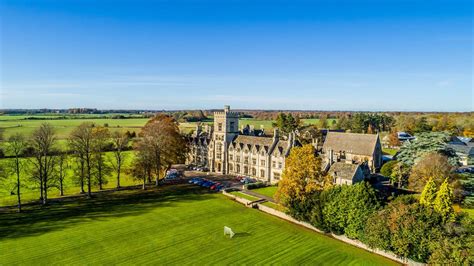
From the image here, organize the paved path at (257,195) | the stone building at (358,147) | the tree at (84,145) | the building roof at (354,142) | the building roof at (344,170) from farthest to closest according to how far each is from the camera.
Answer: the building roof at (354,142)
the stone building at (358,147)
the tree at (84,145)
the paved path at (257,195)
the building roof at (344,170)

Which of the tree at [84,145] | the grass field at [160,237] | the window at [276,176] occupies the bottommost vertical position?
the grass field at [160,237]

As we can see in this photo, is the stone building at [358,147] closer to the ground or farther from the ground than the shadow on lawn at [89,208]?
farther from the ground

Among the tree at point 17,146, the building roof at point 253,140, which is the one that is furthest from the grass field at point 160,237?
the building roof at point 253,140

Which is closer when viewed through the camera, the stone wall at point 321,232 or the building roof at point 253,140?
the stone wall at point 321,232

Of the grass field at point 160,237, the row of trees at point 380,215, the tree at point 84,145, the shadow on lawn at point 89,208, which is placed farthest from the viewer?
the tree at point 84,145

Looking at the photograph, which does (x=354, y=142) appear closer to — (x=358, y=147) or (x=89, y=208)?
(x=358, y=147)

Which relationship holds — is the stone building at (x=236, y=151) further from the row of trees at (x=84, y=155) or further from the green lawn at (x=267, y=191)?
the row of trees at (x=84, y=155)

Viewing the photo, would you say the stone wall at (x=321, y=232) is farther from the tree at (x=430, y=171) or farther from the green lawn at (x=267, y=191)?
the tree at (x=430, y=171)
